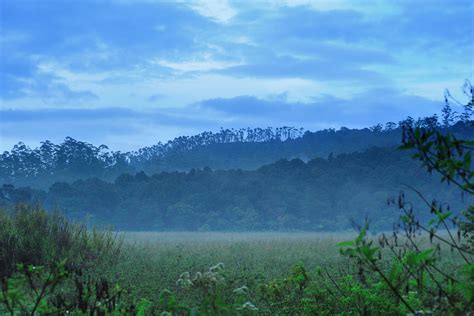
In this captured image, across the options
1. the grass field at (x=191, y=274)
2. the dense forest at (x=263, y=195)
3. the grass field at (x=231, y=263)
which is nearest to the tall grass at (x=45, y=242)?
the grass field at (x=191, y=274)

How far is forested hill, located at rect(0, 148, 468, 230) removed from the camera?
2136 inches

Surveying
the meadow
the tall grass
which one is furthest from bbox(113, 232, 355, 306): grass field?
the tall grass

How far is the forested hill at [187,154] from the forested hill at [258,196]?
30.4 feet

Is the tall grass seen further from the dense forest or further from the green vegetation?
the dense forest

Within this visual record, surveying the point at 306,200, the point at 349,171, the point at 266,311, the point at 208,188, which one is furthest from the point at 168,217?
the point at 266,311

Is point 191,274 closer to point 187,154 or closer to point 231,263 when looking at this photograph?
point 231,263

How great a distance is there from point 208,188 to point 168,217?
499 cm

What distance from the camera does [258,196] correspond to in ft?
188

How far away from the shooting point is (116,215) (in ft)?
186

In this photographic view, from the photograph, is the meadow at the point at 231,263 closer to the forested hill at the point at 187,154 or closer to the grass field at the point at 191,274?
the grass field at the point at 191,274

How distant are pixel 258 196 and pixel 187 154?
2840 centimetres

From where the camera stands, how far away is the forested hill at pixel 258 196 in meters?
54.2

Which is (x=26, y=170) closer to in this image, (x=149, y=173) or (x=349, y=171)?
(x=149, y=173)

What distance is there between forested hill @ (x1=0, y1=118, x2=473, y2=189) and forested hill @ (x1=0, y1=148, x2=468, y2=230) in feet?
30.4
